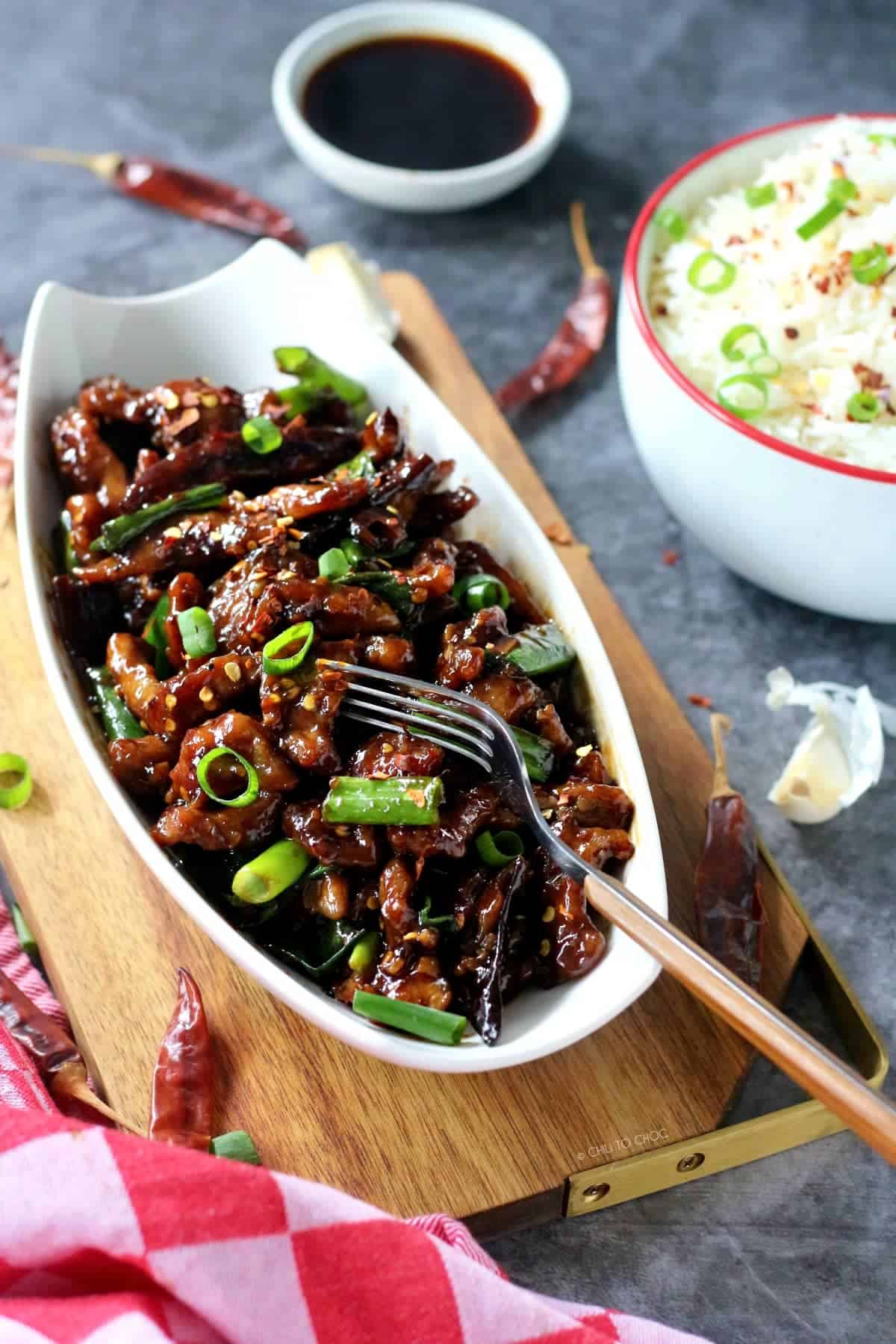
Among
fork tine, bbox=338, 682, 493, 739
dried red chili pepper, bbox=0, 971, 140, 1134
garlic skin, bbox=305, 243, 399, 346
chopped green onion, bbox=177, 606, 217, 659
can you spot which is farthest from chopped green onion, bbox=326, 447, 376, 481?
dried red chili pepper, bbox=0, 971, 140, 1134

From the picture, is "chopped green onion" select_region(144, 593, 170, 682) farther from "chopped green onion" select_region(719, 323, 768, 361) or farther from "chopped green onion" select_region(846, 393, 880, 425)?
"chopped green onion" select_region(846, 393, 880, 425)

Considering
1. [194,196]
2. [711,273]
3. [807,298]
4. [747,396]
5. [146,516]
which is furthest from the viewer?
[194,196]

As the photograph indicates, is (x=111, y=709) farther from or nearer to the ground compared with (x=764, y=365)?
nearer to the ground

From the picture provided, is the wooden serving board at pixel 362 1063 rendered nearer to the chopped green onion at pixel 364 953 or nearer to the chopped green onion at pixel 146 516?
the chopped green onion at pixel 364 953

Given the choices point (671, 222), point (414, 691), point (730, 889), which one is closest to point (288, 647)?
A: point (414, 691)

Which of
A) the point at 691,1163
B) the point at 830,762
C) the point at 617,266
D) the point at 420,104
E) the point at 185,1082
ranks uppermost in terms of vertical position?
the point at 420,104

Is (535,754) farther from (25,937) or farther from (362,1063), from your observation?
(25,937)

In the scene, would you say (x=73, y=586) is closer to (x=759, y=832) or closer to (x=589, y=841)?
(x=589, y=841)
